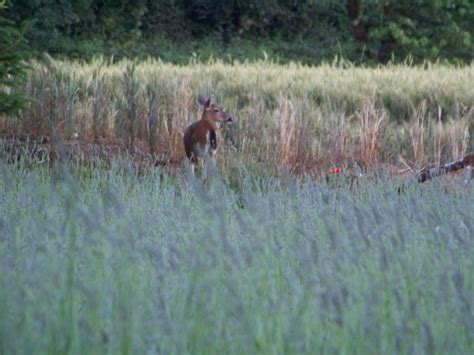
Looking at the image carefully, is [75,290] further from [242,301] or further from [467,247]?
[467,247]

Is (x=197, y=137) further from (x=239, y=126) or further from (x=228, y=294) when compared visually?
(x=228, y=294)

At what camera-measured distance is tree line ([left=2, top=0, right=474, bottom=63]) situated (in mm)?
31828

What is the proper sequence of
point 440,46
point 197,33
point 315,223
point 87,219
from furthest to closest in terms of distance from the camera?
point 197,33 < point 440,46 < point 315,223 < point 87,219

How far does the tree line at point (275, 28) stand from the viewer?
31828mm

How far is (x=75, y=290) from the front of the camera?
369cm

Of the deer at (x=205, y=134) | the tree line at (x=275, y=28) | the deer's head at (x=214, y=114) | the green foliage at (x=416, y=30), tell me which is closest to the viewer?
the deer at (x=205, y=134)

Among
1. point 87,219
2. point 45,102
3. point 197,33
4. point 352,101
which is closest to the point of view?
point 87,219

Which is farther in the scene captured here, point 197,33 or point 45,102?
point 197,33

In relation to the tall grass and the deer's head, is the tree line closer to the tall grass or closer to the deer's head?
the tall grass

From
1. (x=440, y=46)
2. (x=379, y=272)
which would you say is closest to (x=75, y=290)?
(x=379, y=272)

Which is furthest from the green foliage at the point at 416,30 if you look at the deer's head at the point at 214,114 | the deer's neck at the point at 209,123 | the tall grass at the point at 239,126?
the deer's neck at the point at 209,123

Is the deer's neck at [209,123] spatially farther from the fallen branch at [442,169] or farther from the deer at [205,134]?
the fallen branch at [442,169]

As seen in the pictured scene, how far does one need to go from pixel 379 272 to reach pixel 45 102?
872 centimetres

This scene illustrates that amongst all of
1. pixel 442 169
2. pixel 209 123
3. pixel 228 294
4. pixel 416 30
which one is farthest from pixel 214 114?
pixel 416 30
